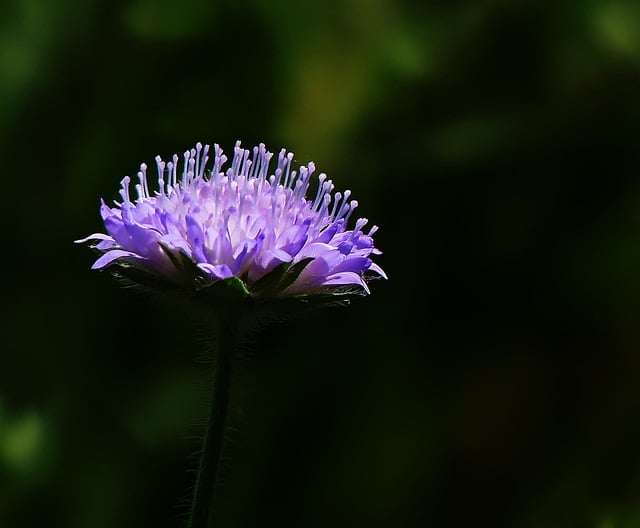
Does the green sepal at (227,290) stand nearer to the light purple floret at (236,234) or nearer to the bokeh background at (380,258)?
the light purple floret at (236,234)

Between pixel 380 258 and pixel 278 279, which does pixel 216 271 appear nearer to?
pixel 278 279

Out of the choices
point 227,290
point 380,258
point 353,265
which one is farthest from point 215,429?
point 380,258

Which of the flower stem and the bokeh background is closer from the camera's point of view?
the flower stem

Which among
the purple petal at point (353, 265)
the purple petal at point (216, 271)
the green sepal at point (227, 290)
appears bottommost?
the green sepal at point (227, 290)

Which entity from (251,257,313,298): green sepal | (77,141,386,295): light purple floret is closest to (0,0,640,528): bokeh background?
(77,141,386,295): light purple floret

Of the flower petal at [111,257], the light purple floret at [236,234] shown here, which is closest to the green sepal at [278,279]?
the light purple floret at [236,234]

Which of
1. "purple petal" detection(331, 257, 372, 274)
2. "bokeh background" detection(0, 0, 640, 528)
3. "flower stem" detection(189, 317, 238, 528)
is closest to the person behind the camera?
"flower stem" detection(189, 317, 238, 528)

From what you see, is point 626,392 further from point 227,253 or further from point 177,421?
point 227,253

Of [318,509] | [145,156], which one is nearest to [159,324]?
[145,156]

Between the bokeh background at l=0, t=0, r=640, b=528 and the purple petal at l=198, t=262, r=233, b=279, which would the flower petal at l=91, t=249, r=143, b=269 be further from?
the bokeh background at l=0, t=0, r=640, b=528
